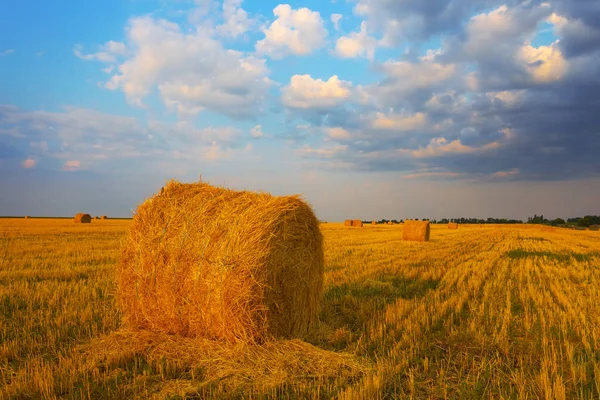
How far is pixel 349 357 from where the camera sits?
4.95m

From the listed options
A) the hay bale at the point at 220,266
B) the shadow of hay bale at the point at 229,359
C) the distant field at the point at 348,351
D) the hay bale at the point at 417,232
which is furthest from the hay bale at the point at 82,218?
the shadow of hay bale at the point at 229,359

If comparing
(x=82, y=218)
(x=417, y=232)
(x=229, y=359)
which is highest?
(x=82, y=218)

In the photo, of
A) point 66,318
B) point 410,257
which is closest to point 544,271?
point 410,257

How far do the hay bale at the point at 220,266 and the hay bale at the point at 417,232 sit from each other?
20900 millimetres

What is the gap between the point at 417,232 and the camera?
26.6 meters

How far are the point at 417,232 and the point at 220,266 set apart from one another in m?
23.0

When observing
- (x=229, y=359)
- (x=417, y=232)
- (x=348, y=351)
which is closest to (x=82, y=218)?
(x=417, y=232)

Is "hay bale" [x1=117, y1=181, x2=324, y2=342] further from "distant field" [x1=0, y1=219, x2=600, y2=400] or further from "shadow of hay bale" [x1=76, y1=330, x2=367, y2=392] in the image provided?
"distant field" [x1=0, y1=219, x2=600, y2=400]

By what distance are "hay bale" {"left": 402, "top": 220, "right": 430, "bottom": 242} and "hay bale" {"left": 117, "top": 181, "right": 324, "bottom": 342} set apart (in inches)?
823

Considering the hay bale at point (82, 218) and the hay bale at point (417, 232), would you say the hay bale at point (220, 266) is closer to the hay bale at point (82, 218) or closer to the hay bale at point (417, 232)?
the hay bale at point (417, 232)

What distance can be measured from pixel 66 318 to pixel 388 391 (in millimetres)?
5273

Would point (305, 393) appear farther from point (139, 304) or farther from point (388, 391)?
point (139, 304)

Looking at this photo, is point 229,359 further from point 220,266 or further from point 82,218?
point 82,218

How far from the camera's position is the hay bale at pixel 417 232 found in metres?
26.4
